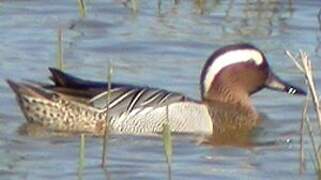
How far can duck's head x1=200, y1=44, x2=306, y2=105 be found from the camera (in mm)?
11219

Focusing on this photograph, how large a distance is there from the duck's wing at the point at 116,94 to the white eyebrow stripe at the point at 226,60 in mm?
358

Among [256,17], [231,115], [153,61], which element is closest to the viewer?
[231,115]

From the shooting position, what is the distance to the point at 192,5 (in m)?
14.0

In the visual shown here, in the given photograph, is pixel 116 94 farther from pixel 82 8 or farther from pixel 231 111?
pixel 82 8

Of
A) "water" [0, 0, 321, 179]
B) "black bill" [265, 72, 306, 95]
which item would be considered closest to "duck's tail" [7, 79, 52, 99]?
"water" [0, 0, 321, 179]

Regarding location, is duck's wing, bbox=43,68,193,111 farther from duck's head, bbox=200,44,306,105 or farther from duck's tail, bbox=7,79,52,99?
duck's head, bbox=200,44,306,105

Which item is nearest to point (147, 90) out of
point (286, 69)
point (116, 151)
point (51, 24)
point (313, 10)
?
point (116, 151)

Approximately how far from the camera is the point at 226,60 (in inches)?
442

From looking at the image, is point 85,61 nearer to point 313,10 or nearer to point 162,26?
point 162,26

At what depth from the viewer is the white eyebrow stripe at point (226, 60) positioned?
1120 cm

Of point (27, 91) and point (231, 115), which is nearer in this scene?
point (27, 91)

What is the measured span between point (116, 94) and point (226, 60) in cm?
88

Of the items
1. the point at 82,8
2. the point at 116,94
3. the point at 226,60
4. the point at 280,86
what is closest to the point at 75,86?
the point at 116,94

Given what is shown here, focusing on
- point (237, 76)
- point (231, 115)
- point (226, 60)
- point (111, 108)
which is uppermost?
point (226, 60)
